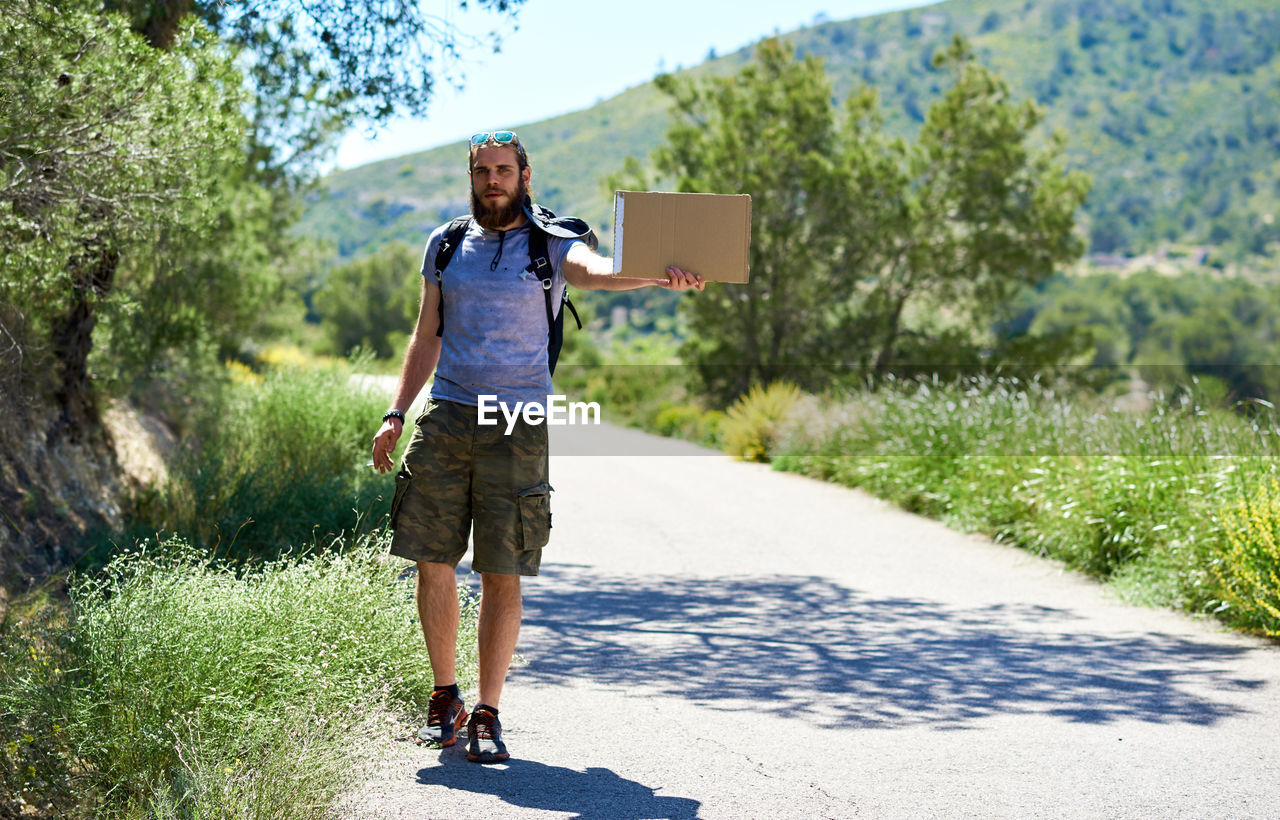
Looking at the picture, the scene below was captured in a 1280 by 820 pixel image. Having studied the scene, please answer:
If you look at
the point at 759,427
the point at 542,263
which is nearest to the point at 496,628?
the point at 542,263

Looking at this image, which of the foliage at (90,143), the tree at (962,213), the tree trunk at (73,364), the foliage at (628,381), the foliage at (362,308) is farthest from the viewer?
the foliage at (362,308)

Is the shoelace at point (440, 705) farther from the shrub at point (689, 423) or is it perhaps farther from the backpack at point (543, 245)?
the shrub at point (689, 423)

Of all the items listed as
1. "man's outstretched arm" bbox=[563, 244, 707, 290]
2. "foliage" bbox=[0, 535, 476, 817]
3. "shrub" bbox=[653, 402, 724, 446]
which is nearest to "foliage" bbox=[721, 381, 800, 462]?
"shrub" bbox=[653, 402, 724, 446]

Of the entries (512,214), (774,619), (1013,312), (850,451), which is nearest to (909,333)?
(1013,312)

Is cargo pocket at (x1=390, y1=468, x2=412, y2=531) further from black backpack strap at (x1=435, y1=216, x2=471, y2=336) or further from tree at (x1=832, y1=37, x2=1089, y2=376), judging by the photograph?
tree at (x1=832, y1=37, x2=1089, y2=376)

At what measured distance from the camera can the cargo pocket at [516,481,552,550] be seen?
4656 millimetres

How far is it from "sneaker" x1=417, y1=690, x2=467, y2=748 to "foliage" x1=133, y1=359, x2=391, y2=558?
4.48 feet

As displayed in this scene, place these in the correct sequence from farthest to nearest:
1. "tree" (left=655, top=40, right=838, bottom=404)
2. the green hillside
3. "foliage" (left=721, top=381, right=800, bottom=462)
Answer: the green hillside < "tree" (left=655, top=40, right=838, bottom=404) < "foliage" (left=721, top=381, right=800, bottom=462)

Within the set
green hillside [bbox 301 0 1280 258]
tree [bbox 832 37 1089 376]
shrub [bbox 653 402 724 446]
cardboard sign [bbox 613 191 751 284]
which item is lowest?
shrub [bbox 653 402 724 446]

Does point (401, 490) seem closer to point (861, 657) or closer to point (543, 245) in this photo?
point (543, 245)

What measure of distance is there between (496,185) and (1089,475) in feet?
21.6

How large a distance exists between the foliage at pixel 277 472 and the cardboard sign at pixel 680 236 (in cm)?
230

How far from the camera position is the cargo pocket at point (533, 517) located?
4.66m

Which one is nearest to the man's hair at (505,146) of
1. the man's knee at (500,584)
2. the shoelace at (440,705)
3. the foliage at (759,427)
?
the man's knee at (500,584)
